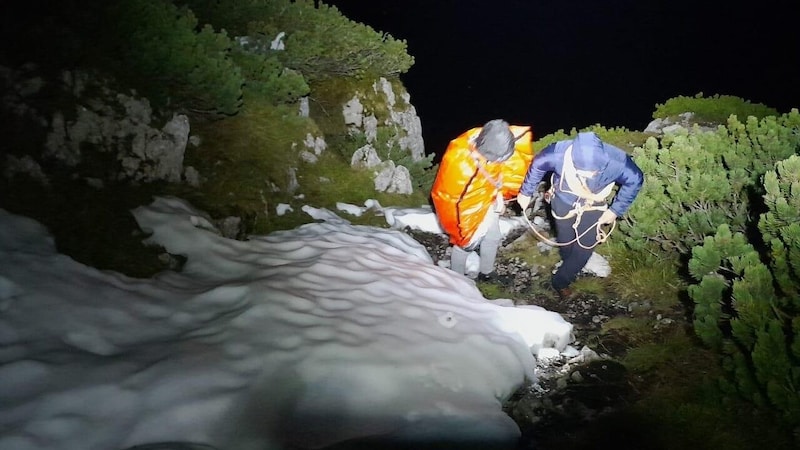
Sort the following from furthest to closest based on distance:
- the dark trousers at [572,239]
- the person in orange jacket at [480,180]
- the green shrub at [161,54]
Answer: the green shrub at [161,54], the dark trousers at [572,239], the person in orange jacket at [480,180]

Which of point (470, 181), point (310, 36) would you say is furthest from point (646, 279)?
point (310, 36)

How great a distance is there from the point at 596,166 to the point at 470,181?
58.3 inches

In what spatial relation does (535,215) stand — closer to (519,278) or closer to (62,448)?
(519,278)

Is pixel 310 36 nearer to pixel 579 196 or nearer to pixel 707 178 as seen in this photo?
pixel 579 196

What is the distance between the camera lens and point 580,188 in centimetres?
614

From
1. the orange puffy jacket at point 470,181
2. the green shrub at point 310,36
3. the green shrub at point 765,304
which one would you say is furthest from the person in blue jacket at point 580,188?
the green shrub at point 310,36

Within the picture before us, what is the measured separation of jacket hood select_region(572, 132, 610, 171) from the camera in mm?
5781

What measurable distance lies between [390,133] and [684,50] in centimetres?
6913

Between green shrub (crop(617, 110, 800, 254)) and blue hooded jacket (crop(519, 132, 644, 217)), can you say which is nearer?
green shrub (crop(617, 110, 800, 254))

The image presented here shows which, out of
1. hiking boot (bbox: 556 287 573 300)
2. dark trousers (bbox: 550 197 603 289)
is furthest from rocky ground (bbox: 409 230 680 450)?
dark trousers (bbox: 550 197 603 289)

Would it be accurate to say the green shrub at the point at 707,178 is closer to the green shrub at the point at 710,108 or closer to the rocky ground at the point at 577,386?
the rocky ground at the point at 577,386

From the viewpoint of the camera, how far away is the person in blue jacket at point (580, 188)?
231 inches

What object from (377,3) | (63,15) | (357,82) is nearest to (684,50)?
(377,3)

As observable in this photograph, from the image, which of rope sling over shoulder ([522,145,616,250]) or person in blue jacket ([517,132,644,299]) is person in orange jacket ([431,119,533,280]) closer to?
person in blue jacket ([517,132,644,299])
